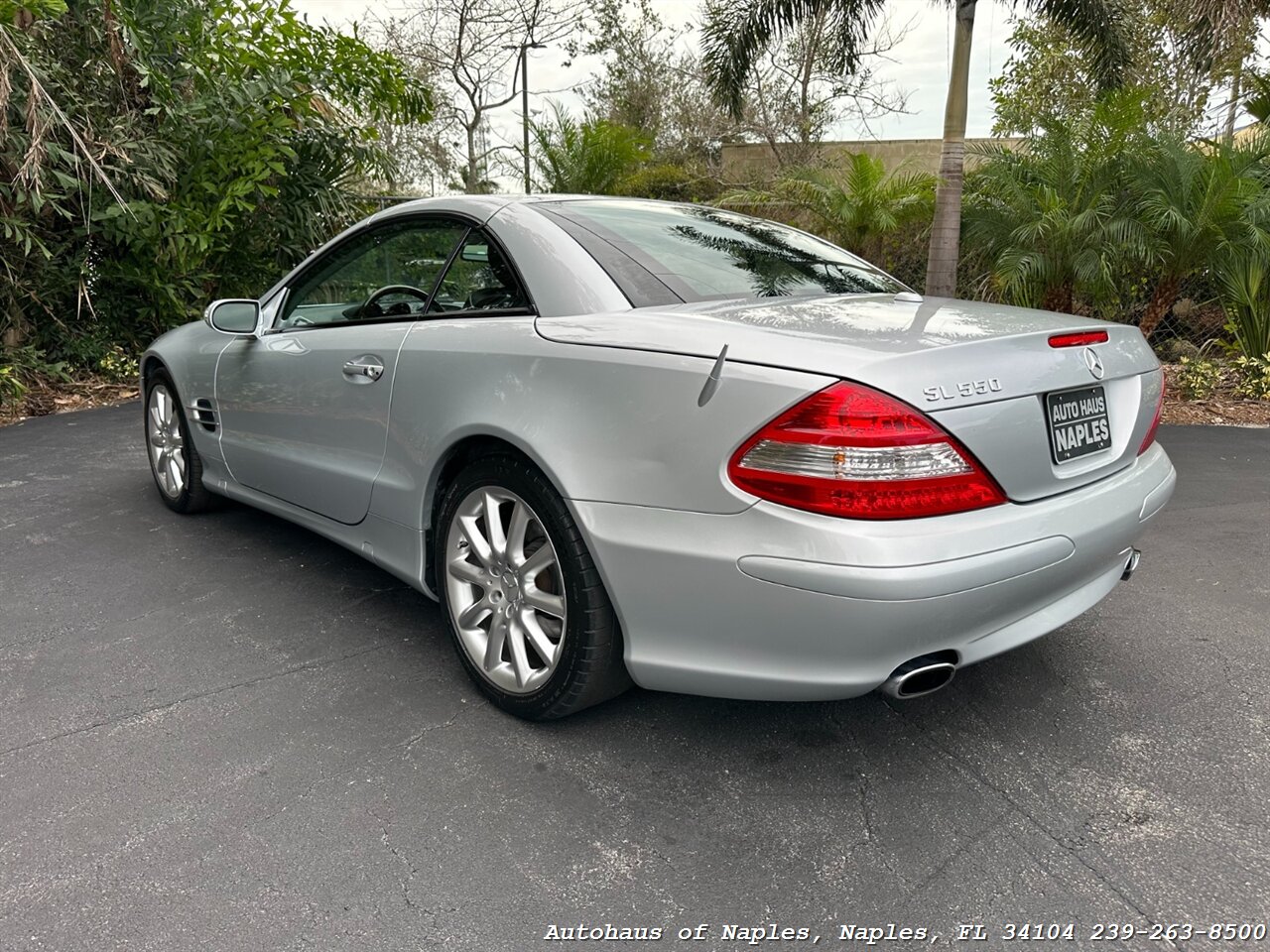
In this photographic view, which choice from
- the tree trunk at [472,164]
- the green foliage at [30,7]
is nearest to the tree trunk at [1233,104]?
the green foliage at [30,7]

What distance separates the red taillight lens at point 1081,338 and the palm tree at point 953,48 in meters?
6.90

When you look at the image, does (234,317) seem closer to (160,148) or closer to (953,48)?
(160,148)

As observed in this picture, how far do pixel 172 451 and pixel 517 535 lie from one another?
110 inches

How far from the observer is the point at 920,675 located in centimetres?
192

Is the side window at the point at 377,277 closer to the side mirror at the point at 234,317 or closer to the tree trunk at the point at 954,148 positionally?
the side mirror at the point at 234,317

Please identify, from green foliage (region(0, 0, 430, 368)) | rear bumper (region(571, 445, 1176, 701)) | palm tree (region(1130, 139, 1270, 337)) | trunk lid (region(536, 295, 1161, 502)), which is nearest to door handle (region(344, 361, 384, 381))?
trunk lid (region(536, 295, 1161, 502))

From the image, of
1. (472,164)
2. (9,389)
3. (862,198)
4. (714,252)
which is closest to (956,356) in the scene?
(714,252)

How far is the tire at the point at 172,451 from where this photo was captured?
4176 mm

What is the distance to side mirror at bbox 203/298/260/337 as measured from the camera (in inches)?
139

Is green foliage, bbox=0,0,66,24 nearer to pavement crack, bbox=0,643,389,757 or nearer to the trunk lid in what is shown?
pavement crack, bbox=0,643,389,757

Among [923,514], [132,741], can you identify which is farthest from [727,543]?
[132,741]

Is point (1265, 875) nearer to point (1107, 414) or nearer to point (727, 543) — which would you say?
point (1107, 414)

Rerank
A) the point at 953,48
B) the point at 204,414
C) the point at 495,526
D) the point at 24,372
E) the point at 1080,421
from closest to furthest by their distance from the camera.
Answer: the point at 1080,421
the point at 495,526
the point at 204,414
the point at 24,372
the point at 953,48

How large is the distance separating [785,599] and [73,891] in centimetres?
156
